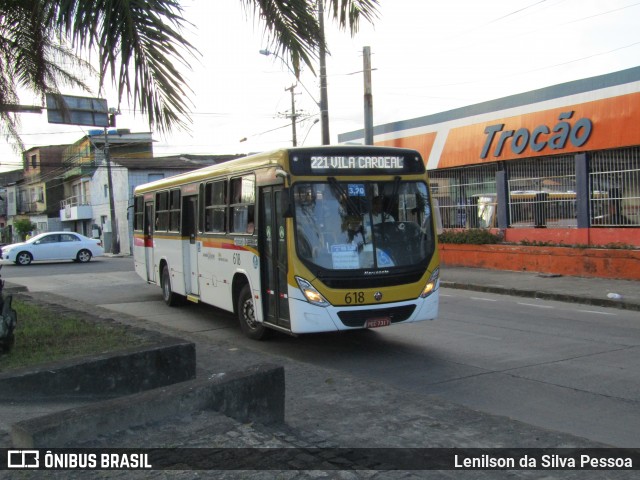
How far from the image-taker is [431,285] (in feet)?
30.4

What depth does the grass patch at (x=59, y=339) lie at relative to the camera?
6.82 m

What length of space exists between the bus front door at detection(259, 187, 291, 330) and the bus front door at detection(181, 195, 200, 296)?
10.9ft

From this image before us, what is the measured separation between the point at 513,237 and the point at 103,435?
1954 cm

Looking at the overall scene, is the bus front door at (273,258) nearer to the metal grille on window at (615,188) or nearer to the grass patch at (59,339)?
the grass patch at (59,339)

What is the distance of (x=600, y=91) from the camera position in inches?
747

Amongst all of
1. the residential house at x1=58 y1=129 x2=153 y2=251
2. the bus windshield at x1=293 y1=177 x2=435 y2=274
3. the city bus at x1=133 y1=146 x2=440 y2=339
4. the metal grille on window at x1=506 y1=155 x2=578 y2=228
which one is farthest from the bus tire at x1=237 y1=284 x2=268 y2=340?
the residential house at x1=58 y1=129 x2=153 y2=251

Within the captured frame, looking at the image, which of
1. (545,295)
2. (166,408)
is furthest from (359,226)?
(545,295)

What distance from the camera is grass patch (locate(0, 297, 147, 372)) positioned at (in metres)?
6.82

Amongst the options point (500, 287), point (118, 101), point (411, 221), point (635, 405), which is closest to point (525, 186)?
point (500, 287)

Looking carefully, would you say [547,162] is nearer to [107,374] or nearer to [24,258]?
[107,374]

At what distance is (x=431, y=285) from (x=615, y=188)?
39.1 ft

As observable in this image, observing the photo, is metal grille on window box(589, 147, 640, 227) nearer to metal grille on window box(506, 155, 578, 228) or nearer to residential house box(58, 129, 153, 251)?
metal grille on window box(506, 155, 578, 228)

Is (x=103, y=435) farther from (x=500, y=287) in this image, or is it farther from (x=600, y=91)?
(x=600, y=91)

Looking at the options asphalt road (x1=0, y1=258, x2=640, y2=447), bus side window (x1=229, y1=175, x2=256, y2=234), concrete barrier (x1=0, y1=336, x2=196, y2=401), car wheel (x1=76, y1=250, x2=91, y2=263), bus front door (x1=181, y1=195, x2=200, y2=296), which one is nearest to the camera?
concrete barrier (x1=0, y1=336, x2=196, y2=401)
